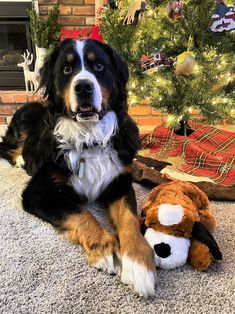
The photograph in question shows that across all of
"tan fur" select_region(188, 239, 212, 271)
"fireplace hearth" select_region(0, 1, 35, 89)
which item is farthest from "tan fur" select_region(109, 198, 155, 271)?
"fireplace hearth" select_region(0, 1, 35, 89)

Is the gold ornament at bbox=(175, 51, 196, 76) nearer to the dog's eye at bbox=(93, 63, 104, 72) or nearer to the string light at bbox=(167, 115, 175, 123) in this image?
the string light at bbox=(167, 115, 175, 123)

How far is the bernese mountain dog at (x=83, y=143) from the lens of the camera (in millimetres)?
1259

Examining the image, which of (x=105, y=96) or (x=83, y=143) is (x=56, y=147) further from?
(x=105, y=96)

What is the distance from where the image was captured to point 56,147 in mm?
1424

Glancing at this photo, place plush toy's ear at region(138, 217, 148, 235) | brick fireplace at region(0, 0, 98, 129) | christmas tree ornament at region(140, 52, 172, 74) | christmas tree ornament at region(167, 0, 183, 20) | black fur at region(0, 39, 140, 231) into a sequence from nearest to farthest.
→ plush toy's ear at region(138, 217, 148, 235), black fur at region(0, 39, 140, 231), christmas tree ornament at region(167, 0, 183, 20), christmas tree ornament at region(140, 52, 172, 74), brick fireplace at region(0, 0, 98, 129)

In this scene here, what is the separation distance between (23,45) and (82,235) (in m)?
2.53

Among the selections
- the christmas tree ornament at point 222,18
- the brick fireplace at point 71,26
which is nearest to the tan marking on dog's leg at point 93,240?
the christmas tree ornament at point 222,18

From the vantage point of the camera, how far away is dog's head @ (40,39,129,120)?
4.14 feet

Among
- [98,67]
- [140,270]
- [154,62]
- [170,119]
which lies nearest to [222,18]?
[154,62]

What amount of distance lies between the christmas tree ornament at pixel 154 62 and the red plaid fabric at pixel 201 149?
1.37ft

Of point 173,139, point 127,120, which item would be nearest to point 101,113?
point 127,120

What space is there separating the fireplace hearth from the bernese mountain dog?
180cm

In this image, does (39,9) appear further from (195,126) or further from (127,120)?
(127,120)

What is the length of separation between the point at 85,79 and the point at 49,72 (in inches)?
10.3
